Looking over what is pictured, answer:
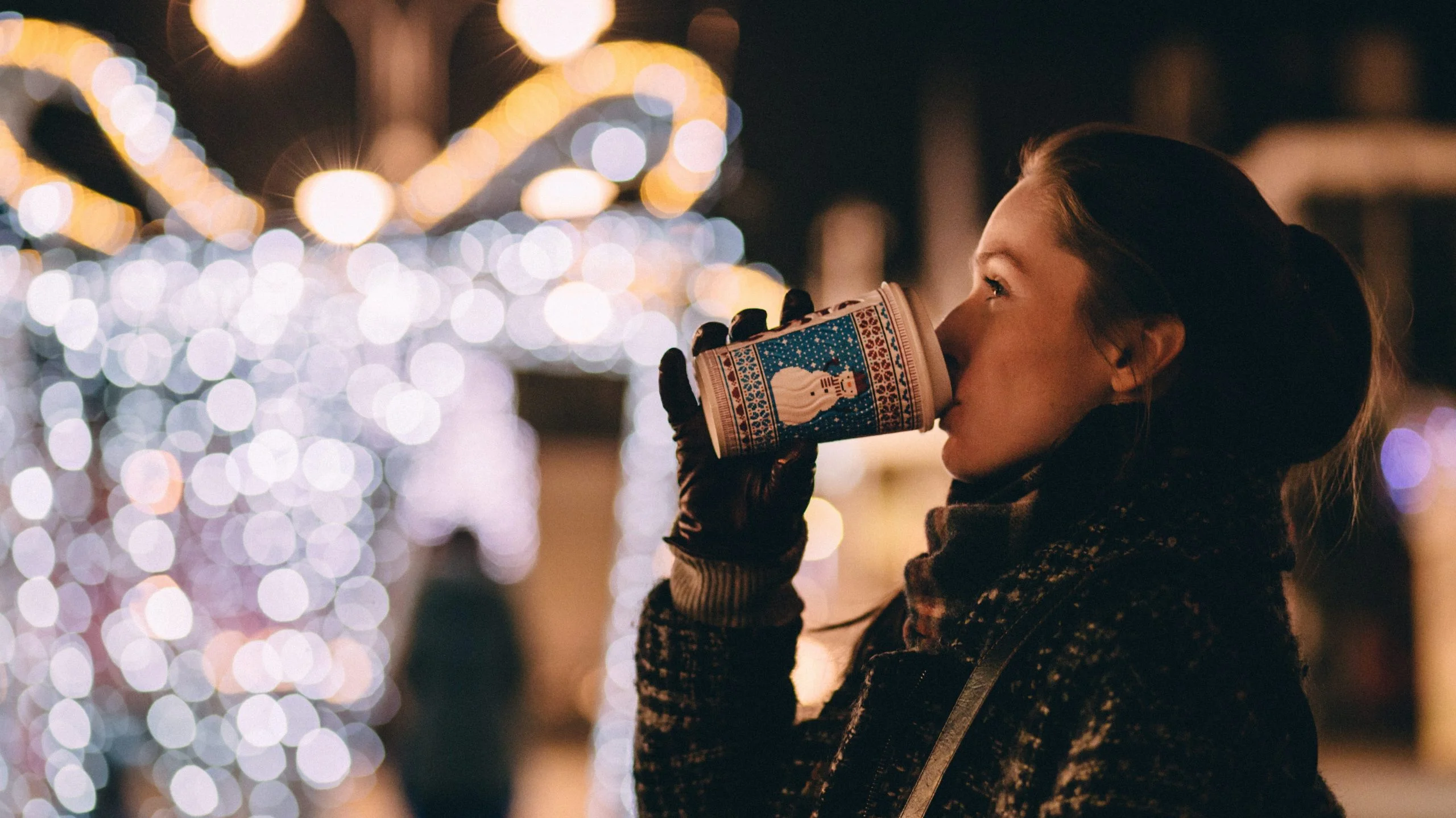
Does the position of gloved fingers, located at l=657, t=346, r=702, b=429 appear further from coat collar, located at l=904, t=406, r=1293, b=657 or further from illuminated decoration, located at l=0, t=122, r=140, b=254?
illuminated decoration, located at l=0, t=122, r=140, b=254

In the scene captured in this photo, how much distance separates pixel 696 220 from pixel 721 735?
351 cm

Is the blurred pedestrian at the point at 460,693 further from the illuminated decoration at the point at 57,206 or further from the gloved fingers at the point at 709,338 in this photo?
the gloved fingers at the point at 709,338

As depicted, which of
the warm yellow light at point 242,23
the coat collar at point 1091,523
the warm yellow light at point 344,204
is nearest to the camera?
the coat collar at point 1091,523

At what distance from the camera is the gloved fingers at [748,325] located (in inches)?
46.4

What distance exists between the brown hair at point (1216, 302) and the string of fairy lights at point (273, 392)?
2293 millimetres

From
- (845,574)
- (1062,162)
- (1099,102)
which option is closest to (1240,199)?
(1062,162)

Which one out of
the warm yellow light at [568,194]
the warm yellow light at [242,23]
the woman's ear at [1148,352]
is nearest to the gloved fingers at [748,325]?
the woman's ear at [1148,352]

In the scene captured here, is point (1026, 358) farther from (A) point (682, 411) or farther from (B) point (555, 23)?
(B) point (555, 23)

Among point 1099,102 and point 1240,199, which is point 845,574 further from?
point 1240,199

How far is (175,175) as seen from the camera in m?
3.35

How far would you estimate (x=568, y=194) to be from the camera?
13.7ft

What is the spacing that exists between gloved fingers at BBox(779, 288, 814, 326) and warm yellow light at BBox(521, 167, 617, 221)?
9.47 feet

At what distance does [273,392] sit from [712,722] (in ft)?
11.0

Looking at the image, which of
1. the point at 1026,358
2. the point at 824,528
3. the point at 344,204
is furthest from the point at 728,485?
the point at 824,528
